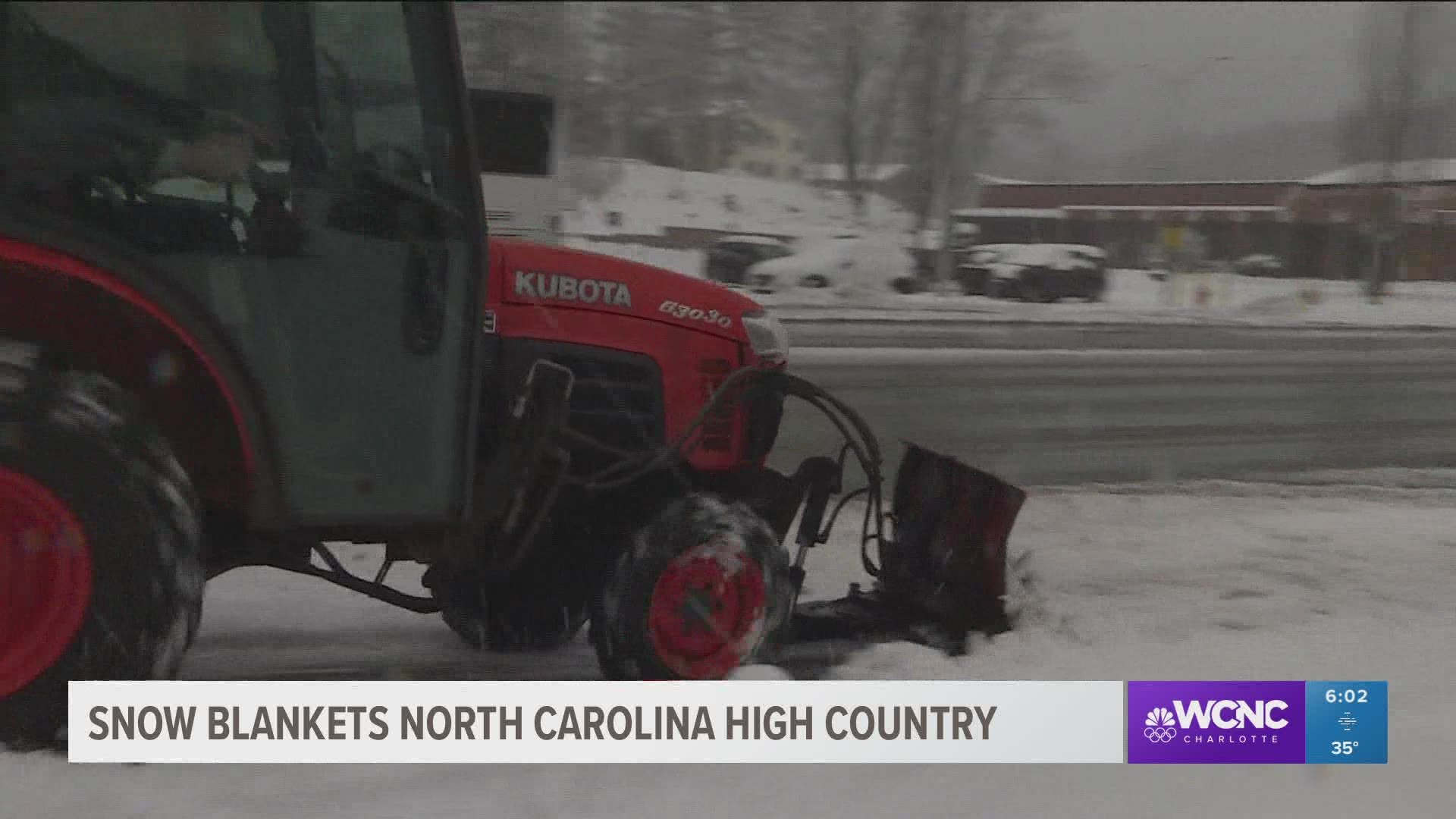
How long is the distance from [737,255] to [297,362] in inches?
119

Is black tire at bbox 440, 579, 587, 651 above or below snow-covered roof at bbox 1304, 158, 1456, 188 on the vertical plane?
below

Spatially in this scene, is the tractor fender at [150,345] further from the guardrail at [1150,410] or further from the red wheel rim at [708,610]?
the guardrail at [1150,410]

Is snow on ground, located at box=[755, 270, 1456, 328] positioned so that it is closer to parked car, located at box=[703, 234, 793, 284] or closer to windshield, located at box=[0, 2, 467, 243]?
parked car, located at box=[703, 234, 793, 284]

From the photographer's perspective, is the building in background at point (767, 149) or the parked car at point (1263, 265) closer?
the building in background at point (767, 149)

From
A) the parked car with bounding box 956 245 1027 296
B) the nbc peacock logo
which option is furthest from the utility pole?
the parked car with bounding box 956 245 1027 296

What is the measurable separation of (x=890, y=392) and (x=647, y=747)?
5.71m

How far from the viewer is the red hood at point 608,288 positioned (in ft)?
9.66

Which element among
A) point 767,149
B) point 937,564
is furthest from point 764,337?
point 767,149

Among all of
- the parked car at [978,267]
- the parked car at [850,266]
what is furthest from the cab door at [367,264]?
the parked car at [978,267]

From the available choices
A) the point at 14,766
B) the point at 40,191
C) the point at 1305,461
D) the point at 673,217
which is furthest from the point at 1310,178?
the point at 14,766

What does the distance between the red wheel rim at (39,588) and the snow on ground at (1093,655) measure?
0.19 metres

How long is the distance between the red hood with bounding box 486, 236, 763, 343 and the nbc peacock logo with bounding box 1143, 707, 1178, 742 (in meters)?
1.27

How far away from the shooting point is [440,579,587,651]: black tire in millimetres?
3363

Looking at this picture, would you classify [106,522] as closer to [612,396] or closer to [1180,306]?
[612,396]
